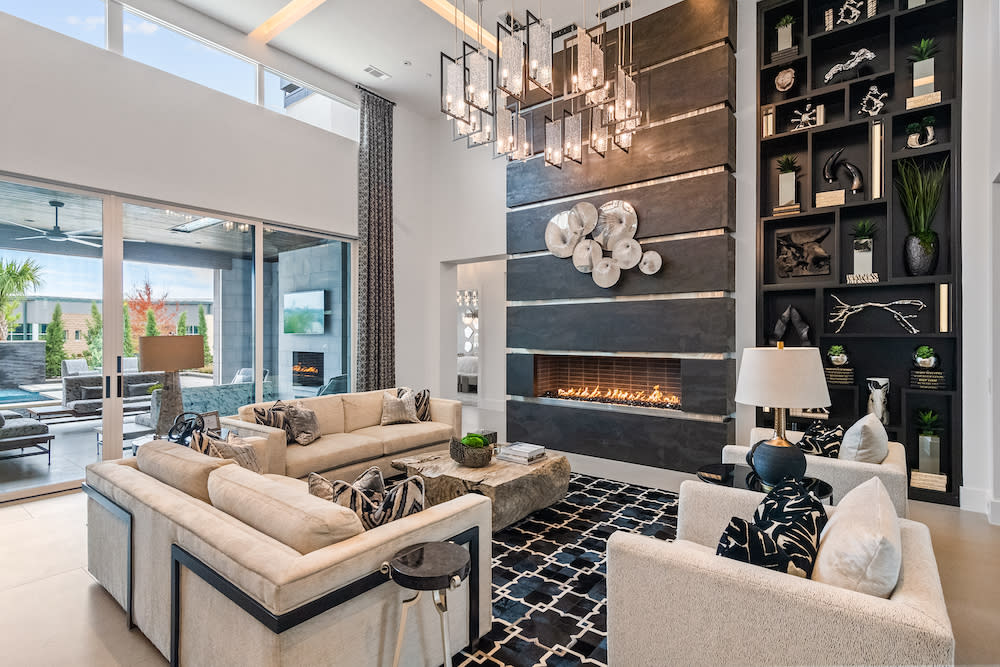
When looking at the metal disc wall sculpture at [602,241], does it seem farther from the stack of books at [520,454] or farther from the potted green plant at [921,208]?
the stack of books at [520,454]

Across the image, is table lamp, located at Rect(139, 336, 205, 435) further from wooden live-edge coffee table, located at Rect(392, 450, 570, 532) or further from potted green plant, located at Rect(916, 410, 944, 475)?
potted green plant, located at Rect(916, 410, 944, 475)

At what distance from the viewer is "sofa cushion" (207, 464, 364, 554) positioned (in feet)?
5.40

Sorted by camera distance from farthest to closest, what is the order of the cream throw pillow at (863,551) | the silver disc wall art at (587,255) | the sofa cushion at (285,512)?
the silver disc wall art at (587,255) → the sofa cushion at (285,512) → the cream throw pillow at (863,551)

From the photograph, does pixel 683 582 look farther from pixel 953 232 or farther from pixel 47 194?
pixel 47 194

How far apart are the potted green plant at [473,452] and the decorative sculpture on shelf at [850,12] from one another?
448 centimetres

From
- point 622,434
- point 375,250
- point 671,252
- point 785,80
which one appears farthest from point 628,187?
point 375,250

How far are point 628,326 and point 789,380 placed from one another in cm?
260

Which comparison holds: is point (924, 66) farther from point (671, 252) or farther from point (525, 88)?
point (525, 88)

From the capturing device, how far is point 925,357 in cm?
388

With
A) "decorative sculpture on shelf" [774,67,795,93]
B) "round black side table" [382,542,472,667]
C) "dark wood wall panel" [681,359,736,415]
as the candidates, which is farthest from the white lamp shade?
"decorative sculpture on shelf" [774,67,795,93]

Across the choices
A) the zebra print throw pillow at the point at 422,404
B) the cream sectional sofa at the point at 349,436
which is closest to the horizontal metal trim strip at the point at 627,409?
the cream sectional sofa at the point at 349,436

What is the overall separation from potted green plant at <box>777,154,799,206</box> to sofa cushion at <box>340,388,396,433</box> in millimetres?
4136

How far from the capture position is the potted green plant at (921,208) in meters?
3.87

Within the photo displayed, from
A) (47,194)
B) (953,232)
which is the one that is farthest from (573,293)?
(47,194)
